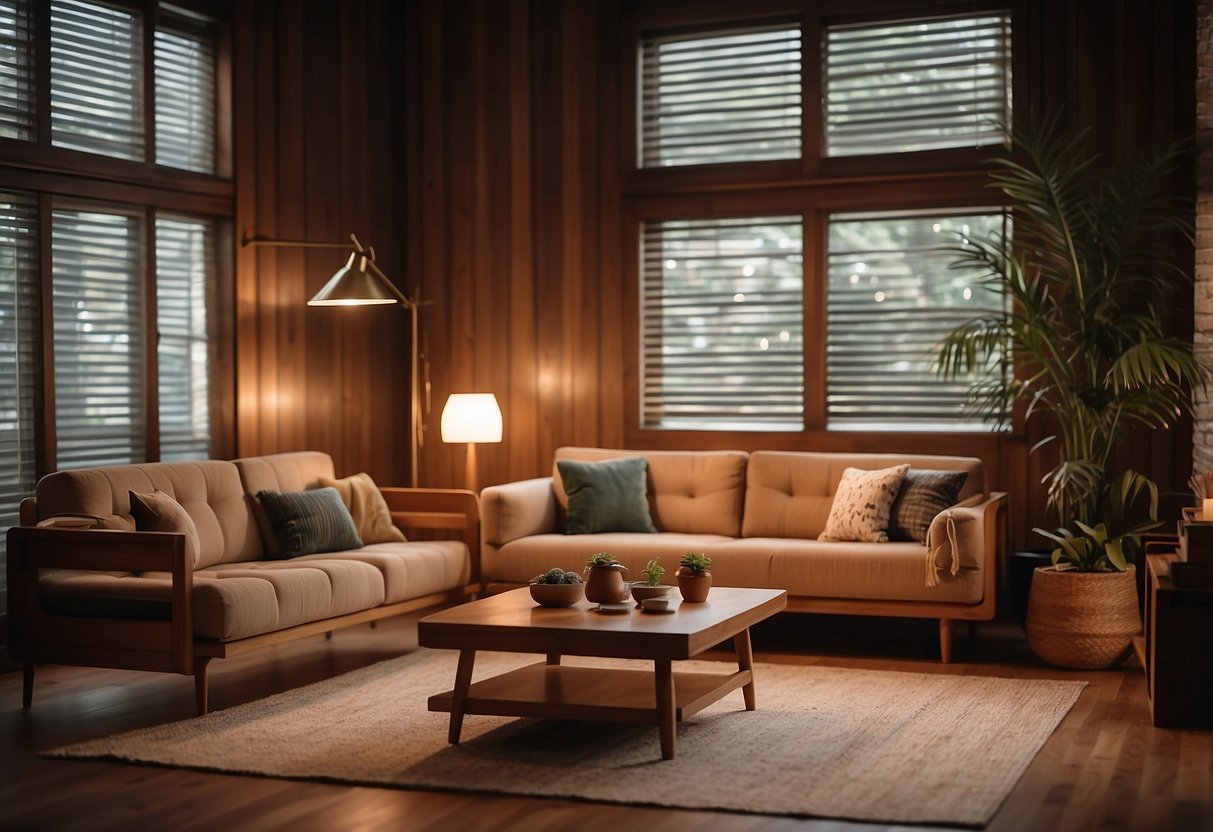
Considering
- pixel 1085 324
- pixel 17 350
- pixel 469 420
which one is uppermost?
pixel 1085 324

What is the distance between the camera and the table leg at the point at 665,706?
4082 millimetres

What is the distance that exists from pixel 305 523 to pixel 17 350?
135 centimetres

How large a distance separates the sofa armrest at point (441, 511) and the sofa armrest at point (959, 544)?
6.67 ft

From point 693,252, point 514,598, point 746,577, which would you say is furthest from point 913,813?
point 693,252

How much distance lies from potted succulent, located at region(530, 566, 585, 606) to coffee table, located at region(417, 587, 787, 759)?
0.03 metres

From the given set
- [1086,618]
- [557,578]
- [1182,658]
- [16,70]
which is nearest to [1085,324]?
[1086,618]

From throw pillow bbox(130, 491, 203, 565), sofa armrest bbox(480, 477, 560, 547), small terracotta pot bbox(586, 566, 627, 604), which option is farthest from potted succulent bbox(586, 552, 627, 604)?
sofa armrest bbox(480, 477, 560, 547)

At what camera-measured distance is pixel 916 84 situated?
6.79m

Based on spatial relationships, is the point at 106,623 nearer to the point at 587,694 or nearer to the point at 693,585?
the point at 587,694

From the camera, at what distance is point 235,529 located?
Answer: 224 inches

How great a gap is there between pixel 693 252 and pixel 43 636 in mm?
3738

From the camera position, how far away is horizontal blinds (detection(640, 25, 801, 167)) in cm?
704

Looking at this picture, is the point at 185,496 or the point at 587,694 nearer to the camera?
the point at 587,694

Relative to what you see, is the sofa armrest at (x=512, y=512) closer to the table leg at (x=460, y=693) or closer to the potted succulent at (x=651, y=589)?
the potted succulent at (x=651, y=589)
